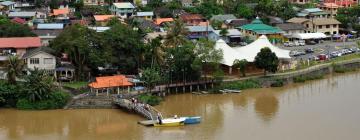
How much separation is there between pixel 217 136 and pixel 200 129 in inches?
47.7

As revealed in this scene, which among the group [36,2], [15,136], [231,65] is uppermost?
[36,2]

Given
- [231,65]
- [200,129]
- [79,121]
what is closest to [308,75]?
[231,65]

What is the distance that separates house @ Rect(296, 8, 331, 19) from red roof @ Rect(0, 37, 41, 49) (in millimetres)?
24717

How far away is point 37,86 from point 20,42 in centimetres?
758

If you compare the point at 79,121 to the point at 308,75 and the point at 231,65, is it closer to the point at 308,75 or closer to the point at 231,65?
the point at 231,65

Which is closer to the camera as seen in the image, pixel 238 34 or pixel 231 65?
pixel 231 65

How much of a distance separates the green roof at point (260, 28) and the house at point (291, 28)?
0.63 metres

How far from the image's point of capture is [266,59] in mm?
34281

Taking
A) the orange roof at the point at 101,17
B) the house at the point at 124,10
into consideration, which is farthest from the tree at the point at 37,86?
the house at the point at 124,10

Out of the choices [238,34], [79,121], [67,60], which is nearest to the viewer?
[79,121]

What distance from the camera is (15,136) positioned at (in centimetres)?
2612

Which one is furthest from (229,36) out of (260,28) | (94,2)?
(94,2)

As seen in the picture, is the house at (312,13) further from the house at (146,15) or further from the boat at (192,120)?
the boat at (192,120)

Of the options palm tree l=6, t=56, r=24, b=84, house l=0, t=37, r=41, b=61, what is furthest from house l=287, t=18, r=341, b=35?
palm tree l=6, t=56, r=24, b=84
